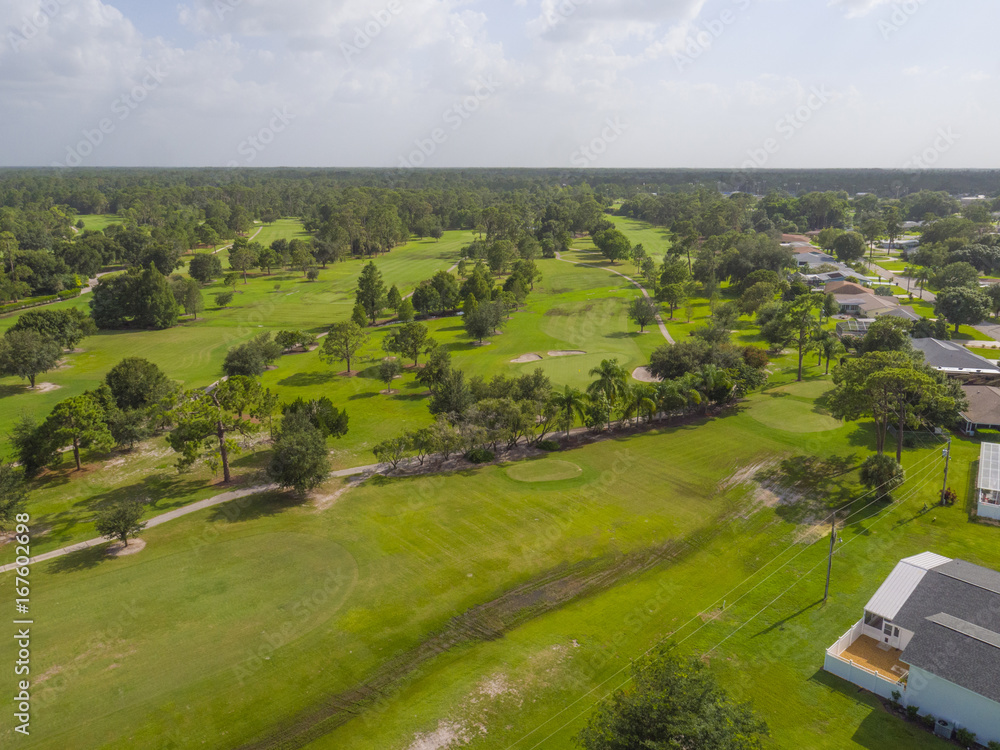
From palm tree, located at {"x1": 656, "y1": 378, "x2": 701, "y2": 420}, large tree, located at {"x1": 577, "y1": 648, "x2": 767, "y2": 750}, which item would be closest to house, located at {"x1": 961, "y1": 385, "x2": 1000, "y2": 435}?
palm tree, located at {"x1": 656, "y1": 378, "x2": 701, "y2": 420}

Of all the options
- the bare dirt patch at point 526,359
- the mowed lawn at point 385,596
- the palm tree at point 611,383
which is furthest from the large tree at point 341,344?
Result: the palm tree at point 611,383

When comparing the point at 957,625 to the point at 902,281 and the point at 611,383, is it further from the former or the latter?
the point at 902,281

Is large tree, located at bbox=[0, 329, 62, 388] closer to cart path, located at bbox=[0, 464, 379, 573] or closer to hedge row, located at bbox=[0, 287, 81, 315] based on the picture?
cart path, located at bbox=[0, 464, 379, 573]

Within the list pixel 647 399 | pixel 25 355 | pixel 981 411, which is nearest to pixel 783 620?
pixel 647 399

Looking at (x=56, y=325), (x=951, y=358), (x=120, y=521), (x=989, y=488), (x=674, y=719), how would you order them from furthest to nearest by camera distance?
(x=56, y=325) < (x=951, y=358) < (x=989, y=488) < (x=120, y=521) < (x=674, y=719)

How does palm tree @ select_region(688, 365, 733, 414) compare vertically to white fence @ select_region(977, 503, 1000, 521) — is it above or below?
above

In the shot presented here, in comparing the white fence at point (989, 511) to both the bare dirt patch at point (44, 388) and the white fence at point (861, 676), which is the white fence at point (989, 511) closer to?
the white fence at point (861, 676)

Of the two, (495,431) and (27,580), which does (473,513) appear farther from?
(27,580)
